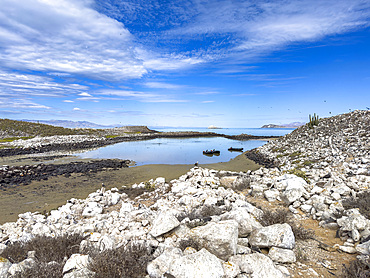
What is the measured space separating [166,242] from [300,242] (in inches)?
123

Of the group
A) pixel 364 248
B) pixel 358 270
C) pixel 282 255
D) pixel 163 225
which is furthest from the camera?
pixel 163 225

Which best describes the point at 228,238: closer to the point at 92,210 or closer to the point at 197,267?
the point at 197,267

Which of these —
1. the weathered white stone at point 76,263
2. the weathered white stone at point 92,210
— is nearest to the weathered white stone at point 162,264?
the weathered white stone at point 76,263

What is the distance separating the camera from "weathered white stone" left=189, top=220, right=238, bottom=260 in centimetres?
365

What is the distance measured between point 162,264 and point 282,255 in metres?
2.25

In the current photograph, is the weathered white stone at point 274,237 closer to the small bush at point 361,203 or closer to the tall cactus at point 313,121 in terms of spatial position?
the small bush at point 361,203

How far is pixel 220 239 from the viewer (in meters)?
3.69

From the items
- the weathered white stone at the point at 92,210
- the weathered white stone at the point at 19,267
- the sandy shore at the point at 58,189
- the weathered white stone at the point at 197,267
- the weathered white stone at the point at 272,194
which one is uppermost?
the weathered white stone at the point at 197,267

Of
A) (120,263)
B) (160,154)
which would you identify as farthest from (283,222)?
(160,154)

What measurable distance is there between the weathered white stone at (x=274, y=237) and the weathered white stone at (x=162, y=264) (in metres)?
1.71

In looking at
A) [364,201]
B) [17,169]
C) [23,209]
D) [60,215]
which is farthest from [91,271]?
[17,169]

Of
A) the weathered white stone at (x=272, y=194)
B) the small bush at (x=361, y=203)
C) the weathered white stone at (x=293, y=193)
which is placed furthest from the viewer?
the weathered white stone at (x=272, y=194)

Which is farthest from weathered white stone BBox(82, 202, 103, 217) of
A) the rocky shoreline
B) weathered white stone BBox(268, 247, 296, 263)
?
weathered white stone BBox(268, 247, 296, 263)

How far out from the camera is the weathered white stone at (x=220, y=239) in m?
3.65
